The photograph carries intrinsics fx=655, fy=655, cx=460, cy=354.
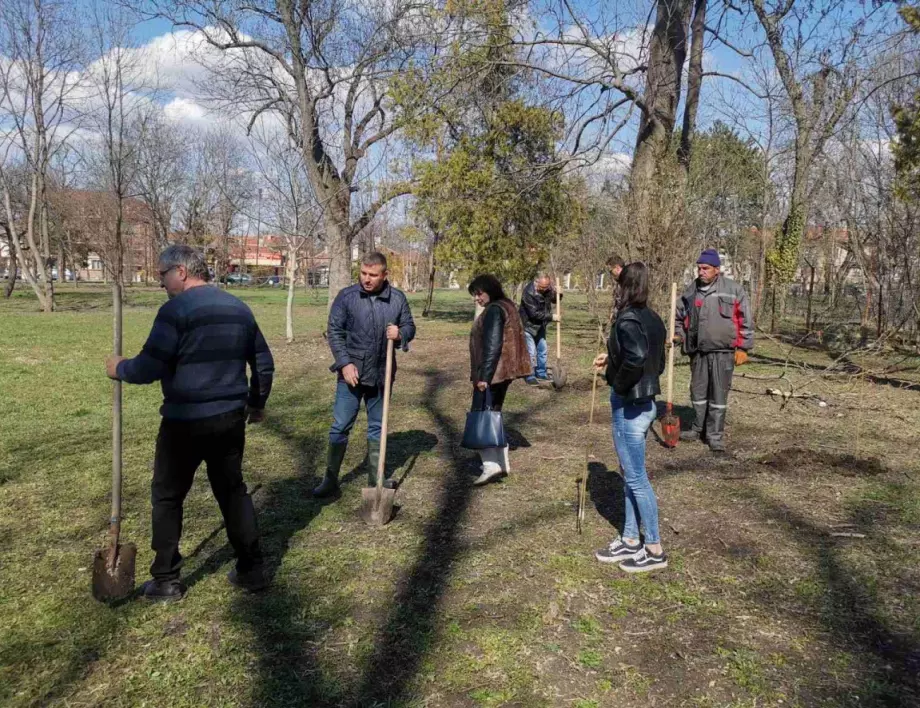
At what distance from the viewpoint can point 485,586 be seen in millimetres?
3699

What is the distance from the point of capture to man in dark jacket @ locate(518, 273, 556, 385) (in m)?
10.3

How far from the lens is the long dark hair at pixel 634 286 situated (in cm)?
377

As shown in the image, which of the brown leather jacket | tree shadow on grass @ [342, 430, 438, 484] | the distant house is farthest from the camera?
the distant house

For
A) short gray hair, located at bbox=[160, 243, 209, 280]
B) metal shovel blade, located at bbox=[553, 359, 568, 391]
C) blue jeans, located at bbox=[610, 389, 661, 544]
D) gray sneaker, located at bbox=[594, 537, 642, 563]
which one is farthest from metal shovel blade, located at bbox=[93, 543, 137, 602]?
metal shovel blade, located at bbox=[553, 359, 568, 391]

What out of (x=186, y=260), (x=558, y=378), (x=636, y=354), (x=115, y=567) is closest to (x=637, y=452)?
(x=636, y=354)

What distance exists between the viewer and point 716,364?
20.9ft

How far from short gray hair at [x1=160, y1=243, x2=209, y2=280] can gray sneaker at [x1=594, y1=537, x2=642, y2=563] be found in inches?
110

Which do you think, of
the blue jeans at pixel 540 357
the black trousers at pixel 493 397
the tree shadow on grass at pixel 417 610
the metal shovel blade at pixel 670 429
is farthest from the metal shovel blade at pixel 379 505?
the blue jeans at pixel 540 357

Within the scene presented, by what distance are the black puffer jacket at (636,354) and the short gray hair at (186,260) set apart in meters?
2.28

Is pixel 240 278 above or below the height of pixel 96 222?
below

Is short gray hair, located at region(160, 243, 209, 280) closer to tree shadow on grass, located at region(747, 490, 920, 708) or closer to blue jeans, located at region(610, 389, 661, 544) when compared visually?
blue jeans, located at region(610, 389, 661, 544)

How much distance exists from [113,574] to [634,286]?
320cm

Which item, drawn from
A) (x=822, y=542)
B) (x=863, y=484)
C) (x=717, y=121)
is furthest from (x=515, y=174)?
(x=717, y=121)

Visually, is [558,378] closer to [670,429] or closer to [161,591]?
[670,429]
